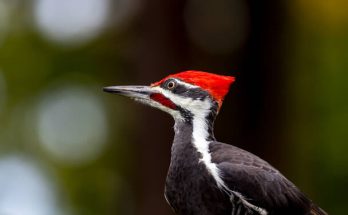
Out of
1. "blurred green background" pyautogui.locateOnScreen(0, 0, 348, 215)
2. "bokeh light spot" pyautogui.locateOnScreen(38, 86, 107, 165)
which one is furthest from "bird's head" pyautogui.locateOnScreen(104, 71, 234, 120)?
"bokeh light spot" pyautogui.locateOnScreen(38, 86, 107, 165)

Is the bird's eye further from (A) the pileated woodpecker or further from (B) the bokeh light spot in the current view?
(B) the bokeh light spot

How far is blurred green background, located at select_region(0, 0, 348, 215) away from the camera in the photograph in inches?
462

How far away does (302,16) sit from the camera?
13.3m

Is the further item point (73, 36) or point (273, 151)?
point (73, 36)

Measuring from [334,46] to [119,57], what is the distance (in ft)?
11.2

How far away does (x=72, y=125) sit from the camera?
16578 mm

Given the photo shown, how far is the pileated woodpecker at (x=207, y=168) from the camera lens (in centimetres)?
648

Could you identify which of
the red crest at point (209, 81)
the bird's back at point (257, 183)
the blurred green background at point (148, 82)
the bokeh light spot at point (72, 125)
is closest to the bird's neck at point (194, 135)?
the bird's back at point (257, 183)

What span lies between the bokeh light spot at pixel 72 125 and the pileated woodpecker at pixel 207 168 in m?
8.61

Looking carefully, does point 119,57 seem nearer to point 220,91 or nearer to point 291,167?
point 291,167

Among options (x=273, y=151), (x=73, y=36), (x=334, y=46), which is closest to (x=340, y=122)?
(x=334, y=46)

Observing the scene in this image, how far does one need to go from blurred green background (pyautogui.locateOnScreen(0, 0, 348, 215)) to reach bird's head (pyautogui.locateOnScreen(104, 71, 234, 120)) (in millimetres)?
4282

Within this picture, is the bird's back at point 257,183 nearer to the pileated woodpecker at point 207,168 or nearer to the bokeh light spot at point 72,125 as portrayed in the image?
the pileated woodpecker at point 207,168

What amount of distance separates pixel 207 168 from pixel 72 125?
10170mm
